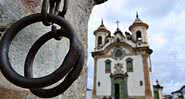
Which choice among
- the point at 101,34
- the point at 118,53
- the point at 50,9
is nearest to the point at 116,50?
the point at 118,53

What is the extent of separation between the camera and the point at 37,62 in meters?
1.18

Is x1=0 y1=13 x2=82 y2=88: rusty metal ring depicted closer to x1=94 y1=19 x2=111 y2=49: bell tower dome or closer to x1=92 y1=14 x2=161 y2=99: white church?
x1=92 y1=14 x2=161 y2=99: white church

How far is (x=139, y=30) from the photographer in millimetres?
25578

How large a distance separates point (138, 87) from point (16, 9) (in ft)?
75.2

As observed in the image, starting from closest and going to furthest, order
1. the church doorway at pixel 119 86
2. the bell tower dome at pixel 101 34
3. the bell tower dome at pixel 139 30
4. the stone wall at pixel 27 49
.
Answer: the stone wall at pixel 27 49
the church doorway at pixel 119 86
the bell tower dome at pixel 139 30
the bell tower dome at pixel 101 34

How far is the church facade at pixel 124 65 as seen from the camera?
2300 centimetres

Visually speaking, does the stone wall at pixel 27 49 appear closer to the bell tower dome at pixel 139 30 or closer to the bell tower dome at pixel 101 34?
the bell tower dome at pixel 139 30

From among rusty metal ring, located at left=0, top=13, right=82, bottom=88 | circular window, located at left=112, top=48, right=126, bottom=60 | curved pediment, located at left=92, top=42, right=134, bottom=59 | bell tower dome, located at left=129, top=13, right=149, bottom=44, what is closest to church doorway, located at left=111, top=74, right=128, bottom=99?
circular window, located at left=112, top=48, right=126, bottom=60

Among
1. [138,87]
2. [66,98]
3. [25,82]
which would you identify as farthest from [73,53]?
[138,87]

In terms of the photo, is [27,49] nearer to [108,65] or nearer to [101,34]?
[108,65]

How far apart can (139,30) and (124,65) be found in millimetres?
4745

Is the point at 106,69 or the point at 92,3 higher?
the point at 106,69

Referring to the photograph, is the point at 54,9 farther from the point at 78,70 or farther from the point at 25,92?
the point at 25,92

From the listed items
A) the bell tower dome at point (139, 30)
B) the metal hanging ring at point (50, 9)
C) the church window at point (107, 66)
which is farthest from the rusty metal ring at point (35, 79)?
the bell tower dome at point (139, 30)
